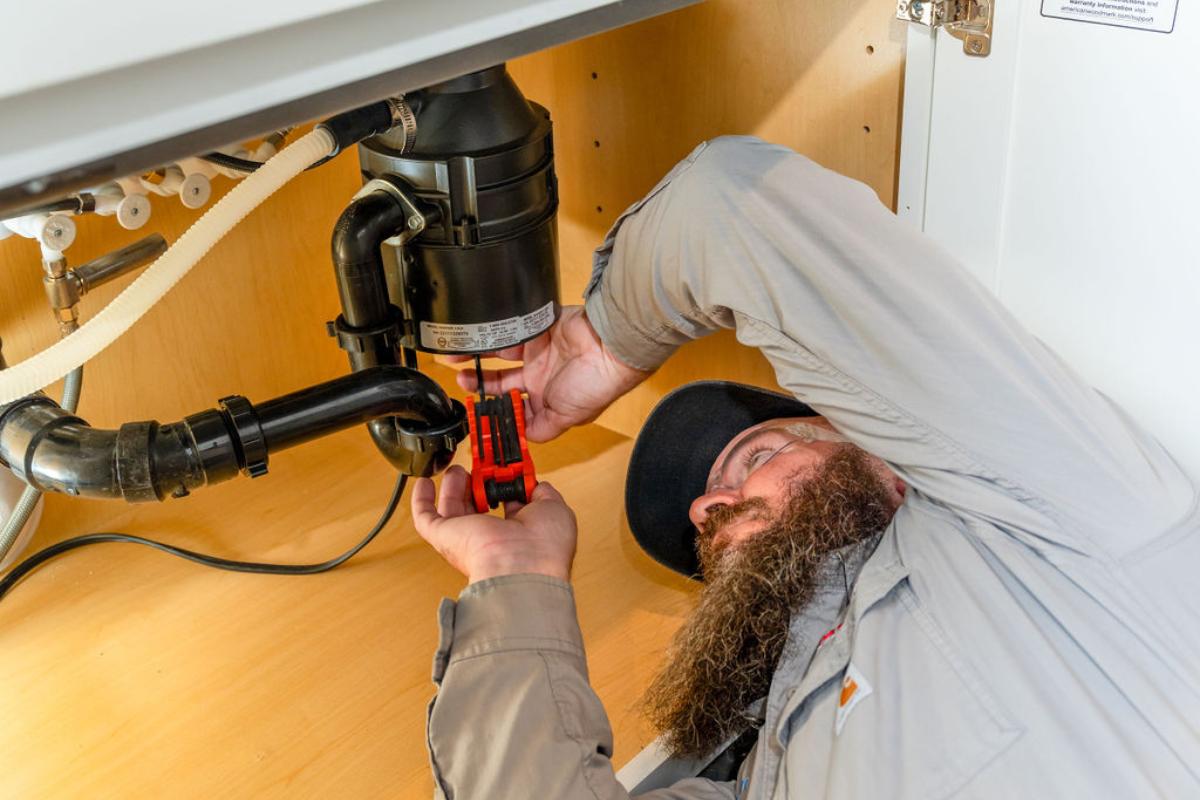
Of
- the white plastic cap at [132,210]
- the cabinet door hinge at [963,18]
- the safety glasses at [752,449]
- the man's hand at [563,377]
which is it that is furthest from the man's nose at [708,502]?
the white plastic cap at [132,210]

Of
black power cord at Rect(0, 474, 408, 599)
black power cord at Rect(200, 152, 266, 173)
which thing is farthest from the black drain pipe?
black power cord at Rect(0, 474, 408, 599)

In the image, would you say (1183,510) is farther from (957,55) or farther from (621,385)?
(621,385)

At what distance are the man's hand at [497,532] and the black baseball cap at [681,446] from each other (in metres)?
0.21

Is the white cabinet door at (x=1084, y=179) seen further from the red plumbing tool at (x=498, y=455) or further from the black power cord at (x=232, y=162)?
the black power cord at (x=232, y=162)

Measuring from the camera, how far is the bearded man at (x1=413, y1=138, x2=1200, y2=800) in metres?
0.72

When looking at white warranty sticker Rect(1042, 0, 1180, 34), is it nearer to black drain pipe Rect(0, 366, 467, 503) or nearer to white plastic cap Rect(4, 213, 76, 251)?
black drain pipe Rect(0, 366, 467, 503)

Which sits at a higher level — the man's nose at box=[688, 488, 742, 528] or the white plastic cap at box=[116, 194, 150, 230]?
the white plastic cap at box=[116, 194, 150, 230]

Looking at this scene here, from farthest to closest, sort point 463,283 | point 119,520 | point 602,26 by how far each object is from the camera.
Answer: point 119,520 < point 463,283 < point 602,26

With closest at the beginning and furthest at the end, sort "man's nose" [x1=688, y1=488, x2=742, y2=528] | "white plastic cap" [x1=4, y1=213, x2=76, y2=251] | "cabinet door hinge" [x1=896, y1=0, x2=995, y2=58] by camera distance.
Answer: "white plastic cap" [x1=4, y1=213, x2=76, y2=251] → "cabinet door hinge" [x1=896, y1=0, x2=995, y2=58] → "man's nose" [x1=688, y1=488, x2=742, y2=528]

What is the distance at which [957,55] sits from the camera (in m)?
0.88

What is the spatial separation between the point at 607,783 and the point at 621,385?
0.43m

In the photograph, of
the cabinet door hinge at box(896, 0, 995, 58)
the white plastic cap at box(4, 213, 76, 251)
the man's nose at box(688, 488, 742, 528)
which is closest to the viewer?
the white plastic cap at box(4, 213, 76, 251)

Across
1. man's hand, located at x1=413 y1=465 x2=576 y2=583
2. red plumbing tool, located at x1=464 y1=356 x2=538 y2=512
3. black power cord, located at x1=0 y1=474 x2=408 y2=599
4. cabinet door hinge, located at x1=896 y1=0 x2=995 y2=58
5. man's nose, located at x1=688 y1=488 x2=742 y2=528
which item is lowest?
black power cord, located at x1=0 y1=474 x2=408 y2=599

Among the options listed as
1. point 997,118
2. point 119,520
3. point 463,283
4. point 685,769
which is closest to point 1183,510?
point 997,118
